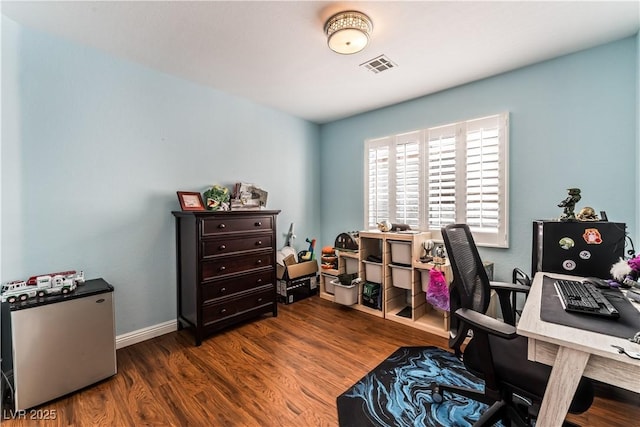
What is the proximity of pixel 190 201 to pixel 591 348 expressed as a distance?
287cm

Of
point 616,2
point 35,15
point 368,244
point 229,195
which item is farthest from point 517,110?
point 35,15

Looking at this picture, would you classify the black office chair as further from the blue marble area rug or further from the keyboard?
the keyboard

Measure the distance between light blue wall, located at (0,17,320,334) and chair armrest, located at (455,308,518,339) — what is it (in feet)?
8.44

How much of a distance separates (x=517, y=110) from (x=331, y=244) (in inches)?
108

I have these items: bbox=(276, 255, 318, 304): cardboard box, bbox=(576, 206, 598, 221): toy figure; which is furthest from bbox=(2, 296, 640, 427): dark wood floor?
bbox=(576, 206, 598, 221): toy figure

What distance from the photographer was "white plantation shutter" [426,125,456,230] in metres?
2.88

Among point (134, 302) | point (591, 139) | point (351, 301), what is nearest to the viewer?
point (591, 139)

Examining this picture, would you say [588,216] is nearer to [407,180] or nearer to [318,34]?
[407,180]

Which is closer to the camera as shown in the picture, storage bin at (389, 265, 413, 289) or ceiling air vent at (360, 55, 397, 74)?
ceiling air vent at (360, 55, 397, 74)

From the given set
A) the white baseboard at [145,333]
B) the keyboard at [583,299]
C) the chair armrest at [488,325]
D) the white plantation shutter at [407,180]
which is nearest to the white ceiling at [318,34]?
the white plantation shutter at [407,180]

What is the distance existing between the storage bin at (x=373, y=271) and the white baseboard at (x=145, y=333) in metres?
2.07

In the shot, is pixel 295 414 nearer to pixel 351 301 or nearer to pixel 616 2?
pixel 351 301

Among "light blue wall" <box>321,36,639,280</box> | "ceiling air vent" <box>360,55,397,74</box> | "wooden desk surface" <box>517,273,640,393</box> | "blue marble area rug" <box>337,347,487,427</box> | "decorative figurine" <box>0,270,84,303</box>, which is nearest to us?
"wooden desk surface" <box>517,273,640,393</box>

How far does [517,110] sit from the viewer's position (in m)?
2.51
